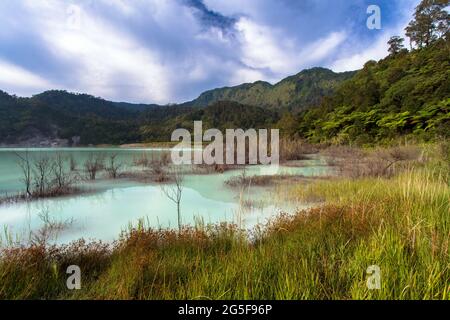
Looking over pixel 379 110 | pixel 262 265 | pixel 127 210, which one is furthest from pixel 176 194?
pixel 379 110

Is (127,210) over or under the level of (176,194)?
under

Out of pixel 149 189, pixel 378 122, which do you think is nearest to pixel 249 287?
pixel 149 189

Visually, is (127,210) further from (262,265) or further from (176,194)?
(262,265)

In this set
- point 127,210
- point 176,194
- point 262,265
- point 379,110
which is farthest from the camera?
point 379,110

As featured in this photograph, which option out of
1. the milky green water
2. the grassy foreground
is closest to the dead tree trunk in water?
the milky green water

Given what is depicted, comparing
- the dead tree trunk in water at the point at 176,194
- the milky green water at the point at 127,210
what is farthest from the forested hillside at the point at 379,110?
the dead tree trunk in water at the point at 176,194

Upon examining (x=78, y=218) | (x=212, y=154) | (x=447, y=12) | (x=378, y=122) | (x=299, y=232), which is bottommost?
(x=78, y=218)

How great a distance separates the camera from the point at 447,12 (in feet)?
117

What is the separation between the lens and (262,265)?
7.58ft

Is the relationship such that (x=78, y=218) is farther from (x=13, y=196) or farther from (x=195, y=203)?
(x=13, y=196)
